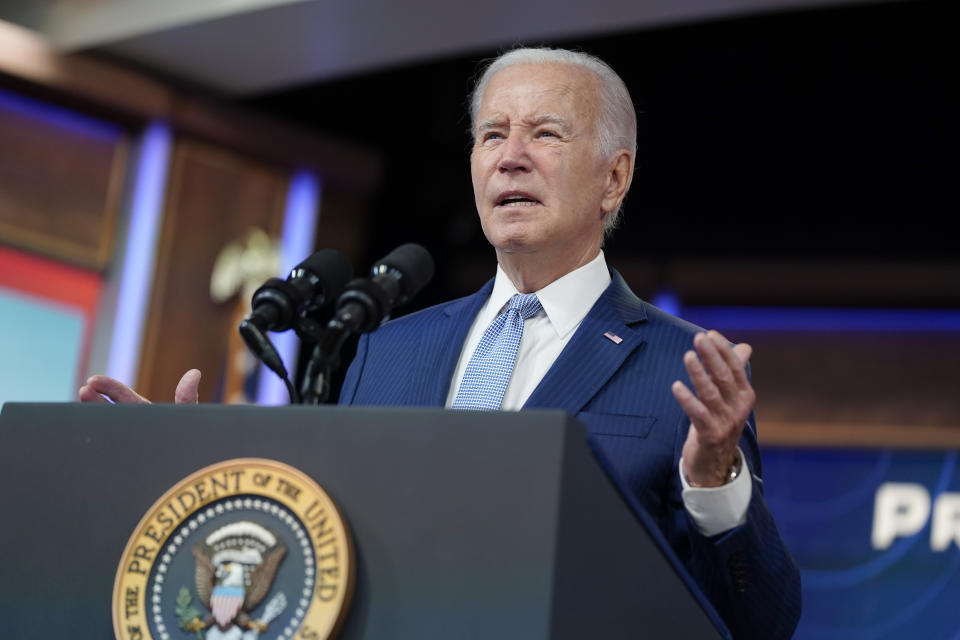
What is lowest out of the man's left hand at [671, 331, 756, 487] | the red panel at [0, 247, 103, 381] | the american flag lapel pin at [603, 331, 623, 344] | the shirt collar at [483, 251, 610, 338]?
the man's left hand at [671, 331, 756, 487]

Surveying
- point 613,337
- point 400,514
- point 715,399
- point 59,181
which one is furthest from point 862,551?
point 400,514

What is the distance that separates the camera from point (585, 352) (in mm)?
1688

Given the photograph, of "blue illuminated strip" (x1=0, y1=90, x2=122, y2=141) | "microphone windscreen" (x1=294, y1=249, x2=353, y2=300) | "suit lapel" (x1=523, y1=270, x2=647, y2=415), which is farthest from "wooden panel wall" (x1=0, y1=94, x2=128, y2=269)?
"microphone windscreen" (x1=294, y1=249, x2=353, y2=300)

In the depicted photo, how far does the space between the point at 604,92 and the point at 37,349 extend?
10.4 ft

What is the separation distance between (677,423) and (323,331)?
494mm

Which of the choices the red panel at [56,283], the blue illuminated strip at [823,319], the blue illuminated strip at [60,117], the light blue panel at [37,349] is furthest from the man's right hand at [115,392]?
the blue illuminated strip at [823,319]

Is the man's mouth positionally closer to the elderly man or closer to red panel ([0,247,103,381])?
the elderly man

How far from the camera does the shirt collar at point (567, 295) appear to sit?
1.84m

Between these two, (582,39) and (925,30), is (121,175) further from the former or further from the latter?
(925,30)

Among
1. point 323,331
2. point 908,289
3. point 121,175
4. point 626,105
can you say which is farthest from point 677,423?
point 908,289

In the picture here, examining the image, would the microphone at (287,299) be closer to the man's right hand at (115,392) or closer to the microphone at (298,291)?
the microphone at (298,291)

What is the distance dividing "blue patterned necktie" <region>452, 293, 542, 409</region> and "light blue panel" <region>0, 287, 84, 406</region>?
3.06m

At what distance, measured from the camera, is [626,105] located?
2061 mm

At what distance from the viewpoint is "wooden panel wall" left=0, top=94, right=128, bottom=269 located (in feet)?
15.1
